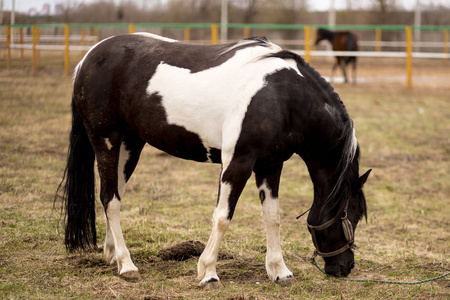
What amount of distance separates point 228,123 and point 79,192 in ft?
4.71

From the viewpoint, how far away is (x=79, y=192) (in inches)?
159

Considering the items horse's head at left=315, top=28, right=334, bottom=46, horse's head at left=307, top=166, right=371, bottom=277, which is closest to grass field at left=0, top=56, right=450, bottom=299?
horse's head at left=307, top=166, right=371, bottom=277

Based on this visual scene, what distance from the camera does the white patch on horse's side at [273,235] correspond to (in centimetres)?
366

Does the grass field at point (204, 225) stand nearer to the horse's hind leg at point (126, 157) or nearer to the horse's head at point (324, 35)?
the horse's hind leg at point (126, 157)

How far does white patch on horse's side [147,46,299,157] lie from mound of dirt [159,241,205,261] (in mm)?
1051

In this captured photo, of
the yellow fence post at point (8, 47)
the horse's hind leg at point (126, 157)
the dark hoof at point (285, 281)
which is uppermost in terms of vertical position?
the yellow fence post at point (8, 47)

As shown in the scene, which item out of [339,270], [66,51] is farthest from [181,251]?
[66,51]

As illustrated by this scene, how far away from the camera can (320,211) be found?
357 centimetres

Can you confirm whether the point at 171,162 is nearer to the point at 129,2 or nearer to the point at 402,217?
the point at 402,217

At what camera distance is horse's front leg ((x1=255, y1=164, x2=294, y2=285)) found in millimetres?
3660

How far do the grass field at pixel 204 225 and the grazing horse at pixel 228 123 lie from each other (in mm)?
236

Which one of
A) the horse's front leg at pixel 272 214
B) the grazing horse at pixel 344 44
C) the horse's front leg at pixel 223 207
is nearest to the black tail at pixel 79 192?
the horse's front leg at pixel 223 207

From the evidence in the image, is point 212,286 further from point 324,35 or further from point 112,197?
point 324,35

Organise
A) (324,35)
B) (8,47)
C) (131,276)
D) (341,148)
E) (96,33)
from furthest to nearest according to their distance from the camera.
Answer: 1. (96,33)
2. (324,35)
3. (8,47)
4. (131,276)
5. (341,148)
